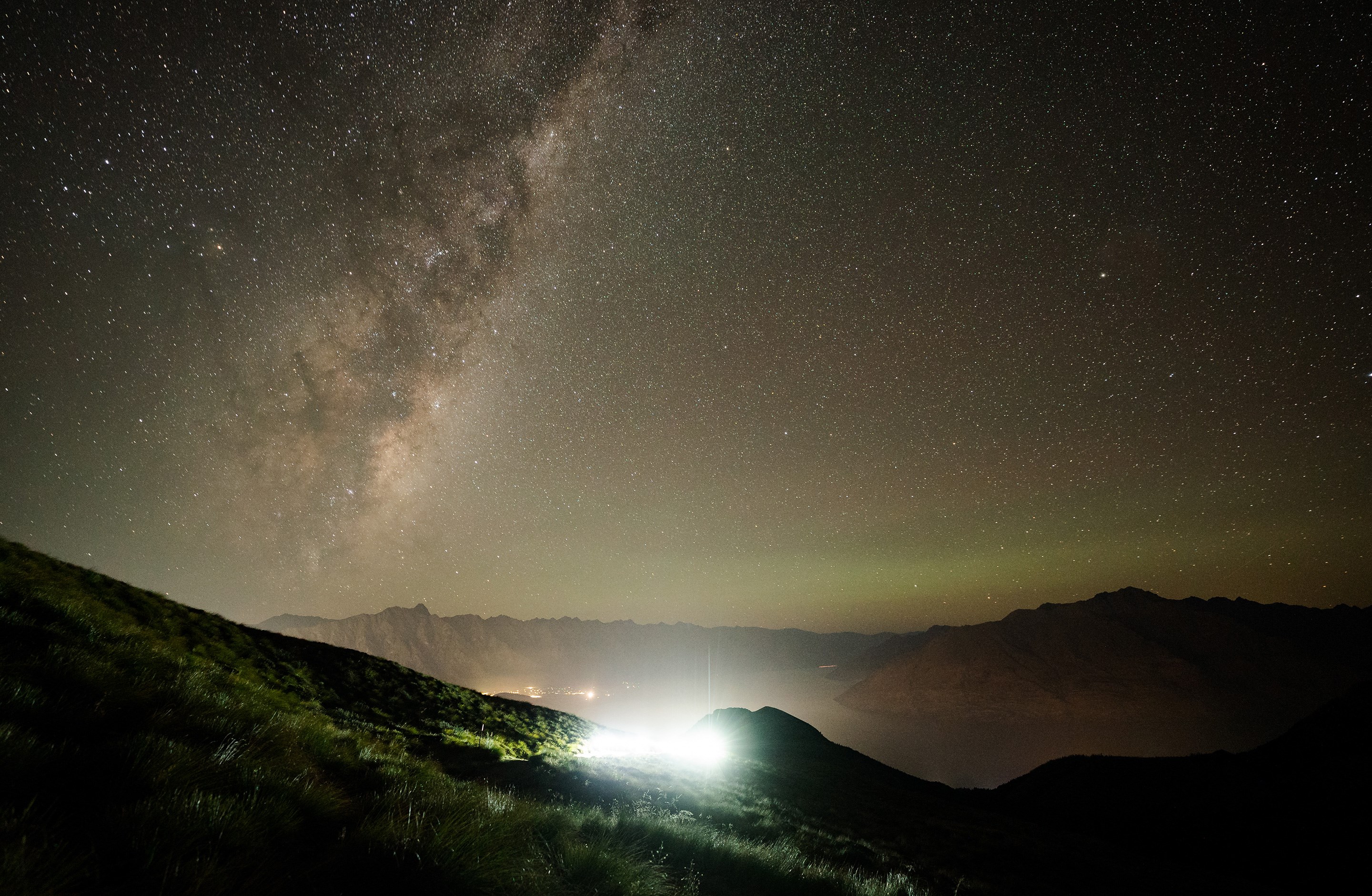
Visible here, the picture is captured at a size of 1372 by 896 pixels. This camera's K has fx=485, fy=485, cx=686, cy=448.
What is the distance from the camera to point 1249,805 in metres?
34.0

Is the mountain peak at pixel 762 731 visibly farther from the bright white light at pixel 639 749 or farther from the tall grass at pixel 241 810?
the tall grass at pixel 241 810

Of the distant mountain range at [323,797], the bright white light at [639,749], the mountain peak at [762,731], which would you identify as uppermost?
the distant mountain range at [323,797]

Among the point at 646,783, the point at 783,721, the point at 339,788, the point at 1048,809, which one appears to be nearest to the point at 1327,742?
the point at 1048,809

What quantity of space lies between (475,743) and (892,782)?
152ft

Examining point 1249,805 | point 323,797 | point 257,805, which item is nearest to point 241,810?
point 257,805

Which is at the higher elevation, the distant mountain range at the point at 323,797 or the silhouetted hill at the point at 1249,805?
the distant mountain range at the point at 323,797

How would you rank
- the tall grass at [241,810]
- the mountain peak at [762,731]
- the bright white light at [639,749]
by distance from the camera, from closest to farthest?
the tall grass at [241,810]
the bright white light at [639,749]
the mountain peak at [762,731]

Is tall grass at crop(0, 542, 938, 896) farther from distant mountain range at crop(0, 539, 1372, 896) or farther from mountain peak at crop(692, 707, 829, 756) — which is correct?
Answer: mountain peak at crop(692, 707, 829, 756)

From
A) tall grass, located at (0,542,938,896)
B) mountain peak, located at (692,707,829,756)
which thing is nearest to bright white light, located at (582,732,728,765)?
tall grass, located at (0,542,938,896)

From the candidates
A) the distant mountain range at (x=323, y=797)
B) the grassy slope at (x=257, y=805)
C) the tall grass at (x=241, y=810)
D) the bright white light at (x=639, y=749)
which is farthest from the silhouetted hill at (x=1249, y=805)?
the tall grass at (x=241, y=810)

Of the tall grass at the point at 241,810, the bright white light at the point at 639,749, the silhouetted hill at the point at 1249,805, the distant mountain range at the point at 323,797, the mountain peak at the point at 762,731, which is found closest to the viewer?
the tall grass at the point at 241,810

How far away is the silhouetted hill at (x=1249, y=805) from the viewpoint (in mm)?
27156

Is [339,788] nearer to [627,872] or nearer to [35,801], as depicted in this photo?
[35,801]

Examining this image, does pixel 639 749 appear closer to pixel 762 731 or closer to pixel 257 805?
pixel 257 805
